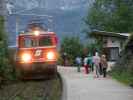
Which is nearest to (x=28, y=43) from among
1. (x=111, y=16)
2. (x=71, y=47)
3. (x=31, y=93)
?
(x=31, y=93)

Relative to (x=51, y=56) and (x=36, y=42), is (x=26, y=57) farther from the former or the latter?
(x=51, y=56)

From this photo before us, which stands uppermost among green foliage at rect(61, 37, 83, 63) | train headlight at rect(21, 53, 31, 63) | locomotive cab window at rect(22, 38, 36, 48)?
locomotive cab window at rect(22, 38, 36, 48)

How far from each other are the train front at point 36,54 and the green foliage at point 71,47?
37.7m

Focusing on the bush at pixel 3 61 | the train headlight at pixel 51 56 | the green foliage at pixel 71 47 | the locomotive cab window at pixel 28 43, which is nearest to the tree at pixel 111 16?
the green foliage at pixel 71 47

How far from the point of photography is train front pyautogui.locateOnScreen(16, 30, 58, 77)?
101ft

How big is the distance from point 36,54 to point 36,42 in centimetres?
93

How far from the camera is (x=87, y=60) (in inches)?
1577

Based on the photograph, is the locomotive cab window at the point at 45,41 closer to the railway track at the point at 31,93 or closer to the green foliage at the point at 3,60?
the green foliage at the point at 3,60

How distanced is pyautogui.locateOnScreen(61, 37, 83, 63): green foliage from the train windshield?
1486 inches

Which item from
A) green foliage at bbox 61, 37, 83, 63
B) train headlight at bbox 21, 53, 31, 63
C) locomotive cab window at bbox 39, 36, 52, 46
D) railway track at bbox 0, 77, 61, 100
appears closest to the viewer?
railway track at bbox 0, 77, 61, 100

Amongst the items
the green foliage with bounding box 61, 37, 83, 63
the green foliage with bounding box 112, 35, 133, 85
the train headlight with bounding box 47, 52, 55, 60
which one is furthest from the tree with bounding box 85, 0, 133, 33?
the train headlight with bounding box 47, 52, 55, 60

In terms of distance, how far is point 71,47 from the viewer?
72.8m

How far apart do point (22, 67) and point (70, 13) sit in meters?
113

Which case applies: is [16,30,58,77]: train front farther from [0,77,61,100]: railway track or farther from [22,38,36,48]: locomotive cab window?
[0,77,61,100]: railway track
